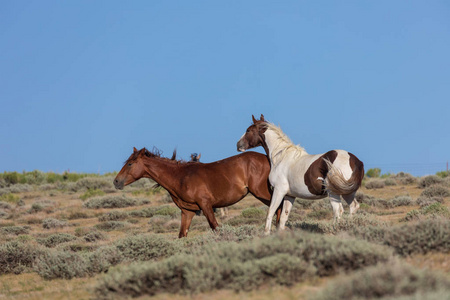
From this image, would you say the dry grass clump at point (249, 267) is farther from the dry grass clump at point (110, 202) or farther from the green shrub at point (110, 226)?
the dry grass clump at point (110, 202)

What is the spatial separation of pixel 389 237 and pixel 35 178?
44.7 meters

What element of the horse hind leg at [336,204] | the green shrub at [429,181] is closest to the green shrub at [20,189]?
the green shrub at [429,181]

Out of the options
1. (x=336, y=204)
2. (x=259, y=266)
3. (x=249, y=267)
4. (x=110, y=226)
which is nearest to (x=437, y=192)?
(x=110, y=226)

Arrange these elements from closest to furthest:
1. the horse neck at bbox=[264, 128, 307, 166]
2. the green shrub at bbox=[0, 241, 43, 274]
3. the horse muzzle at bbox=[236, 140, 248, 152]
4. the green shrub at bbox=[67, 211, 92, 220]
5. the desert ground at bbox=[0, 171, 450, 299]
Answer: the desert ground at bbox=[0, 171, 450, 299], the horse neck at bbox=[264, 128, 307, 166], the green shrub at bbox=[0, 241, 43, 274], the horse muzzle at bbox=[236, 140, 248, 152], the green shrub at bbox=[67, 211, 92, 220]

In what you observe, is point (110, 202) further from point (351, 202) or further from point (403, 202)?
point (351, 202)

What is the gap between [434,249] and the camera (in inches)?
281

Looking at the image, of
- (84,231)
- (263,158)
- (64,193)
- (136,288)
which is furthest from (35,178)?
(136,288)

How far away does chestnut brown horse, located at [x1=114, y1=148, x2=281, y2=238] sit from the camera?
11.4 meters

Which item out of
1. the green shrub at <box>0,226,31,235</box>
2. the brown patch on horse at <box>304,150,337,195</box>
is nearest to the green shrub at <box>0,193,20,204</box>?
the green shrub at <box>0,226,31,235</box>

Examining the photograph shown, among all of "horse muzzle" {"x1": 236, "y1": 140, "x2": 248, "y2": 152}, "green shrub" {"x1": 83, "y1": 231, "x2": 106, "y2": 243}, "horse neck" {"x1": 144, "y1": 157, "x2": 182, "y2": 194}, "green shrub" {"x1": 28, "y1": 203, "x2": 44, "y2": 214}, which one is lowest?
"green shrub" {"x1": 83, "y1": 231, "x2": 106, "y2": 243}

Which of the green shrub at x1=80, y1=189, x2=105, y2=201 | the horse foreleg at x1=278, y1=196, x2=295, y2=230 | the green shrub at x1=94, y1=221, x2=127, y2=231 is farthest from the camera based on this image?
the green shrub at x1=80, y1=189, x2=105, y2=201

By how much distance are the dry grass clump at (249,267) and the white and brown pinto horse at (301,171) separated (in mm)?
2819

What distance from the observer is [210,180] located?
11523mm

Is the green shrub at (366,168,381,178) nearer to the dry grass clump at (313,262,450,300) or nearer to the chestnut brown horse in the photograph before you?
the chestnut brown horse
